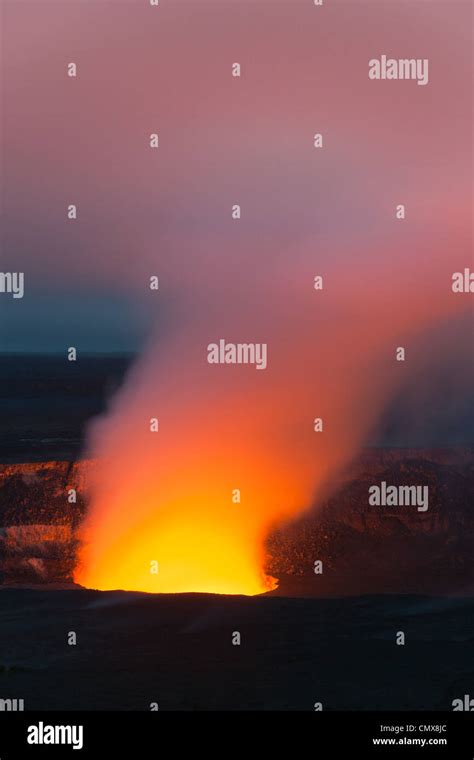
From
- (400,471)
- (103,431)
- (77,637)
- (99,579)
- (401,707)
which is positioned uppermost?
(103,431)

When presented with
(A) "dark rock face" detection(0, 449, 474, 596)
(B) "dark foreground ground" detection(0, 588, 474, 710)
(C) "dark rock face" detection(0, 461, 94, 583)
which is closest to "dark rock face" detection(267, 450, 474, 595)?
(A) "dark rock face" detection(0, 449, 474, 596)

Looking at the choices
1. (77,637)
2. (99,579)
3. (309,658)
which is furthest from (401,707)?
(99,579)

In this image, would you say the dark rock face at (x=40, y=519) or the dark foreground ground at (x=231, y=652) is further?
the dark rock face at (x=40, y=519)

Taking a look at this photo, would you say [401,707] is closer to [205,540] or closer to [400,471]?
[205,540]

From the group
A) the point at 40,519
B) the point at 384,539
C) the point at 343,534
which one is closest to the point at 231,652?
the point at 343,534

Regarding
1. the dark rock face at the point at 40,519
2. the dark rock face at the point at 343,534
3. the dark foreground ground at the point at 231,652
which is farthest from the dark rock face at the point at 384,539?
the dark rock face at the point at 40,519

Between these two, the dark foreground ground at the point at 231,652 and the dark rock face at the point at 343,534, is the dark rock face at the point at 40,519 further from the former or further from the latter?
the dark foreground ground at the point at 231,652

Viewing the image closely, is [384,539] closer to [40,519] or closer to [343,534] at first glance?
[343,534]

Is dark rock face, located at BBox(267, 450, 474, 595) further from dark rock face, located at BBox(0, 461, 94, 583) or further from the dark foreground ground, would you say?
dark rock face, located at BBox(0, 461, 94, 583)
